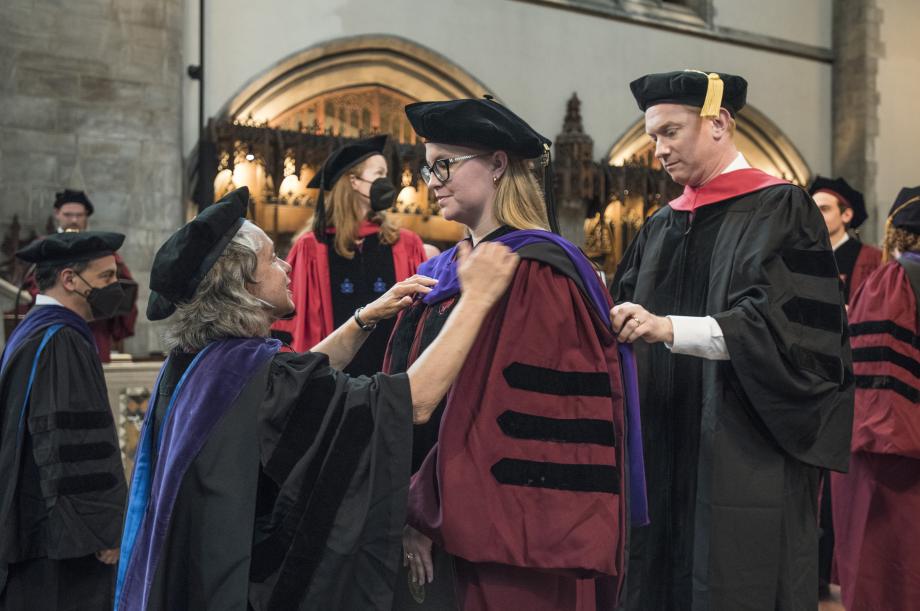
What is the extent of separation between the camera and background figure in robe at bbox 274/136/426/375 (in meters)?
4.09

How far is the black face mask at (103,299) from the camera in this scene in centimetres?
366

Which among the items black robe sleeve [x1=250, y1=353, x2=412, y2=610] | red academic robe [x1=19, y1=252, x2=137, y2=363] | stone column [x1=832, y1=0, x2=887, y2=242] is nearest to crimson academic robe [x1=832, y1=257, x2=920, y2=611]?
black robe sleeve [x1=250, y1=353, x2=412, y2=610]

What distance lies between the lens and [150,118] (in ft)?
26.2

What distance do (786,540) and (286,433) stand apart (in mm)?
1425

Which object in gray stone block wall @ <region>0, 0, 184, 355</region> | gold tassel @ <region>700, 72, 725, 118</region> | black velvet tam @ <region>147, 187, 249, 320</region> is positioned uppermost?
gray stone block wall @ <region>0, 0, 184, 355</region>

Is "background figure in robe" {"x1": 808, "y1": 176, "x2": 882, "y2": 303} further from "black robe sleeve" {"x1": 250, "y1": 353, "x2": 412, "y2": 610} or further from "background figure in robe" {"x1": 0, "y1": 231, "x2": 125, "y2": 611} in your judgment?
"black robe sleeve" {"x1": 250, "y1": 353, "x2": 412, "y2": 610}

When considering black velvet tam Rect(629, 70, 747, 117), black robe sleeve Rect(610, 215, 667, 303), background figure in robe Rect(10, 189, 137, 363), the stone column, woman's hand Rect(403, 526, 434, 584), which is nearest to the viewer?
woman's hand Rect(403, 526, 434, 584)

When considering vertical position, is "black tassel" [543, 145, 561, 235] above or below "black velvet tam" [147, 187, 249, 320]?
above

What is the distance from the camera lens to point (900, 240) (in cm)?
378

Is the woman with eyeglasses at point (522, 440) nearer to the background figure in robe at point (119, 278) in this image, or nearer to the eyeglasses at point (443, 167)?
the eyeglasses at point (443, 167)

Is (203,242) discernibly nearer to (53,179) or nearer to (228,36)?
→ (53,179)

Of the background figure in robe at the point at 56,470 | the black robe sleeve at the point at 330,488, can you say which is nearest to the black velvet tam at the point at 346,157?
the background figure in robe at the point at 56,470

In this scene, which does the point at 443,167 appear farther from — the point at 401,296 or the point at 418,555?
the point at 418,555

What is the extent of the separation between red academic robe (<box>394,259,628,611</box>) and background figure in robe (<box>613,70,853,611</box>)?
37cm
